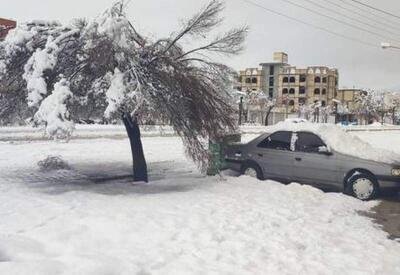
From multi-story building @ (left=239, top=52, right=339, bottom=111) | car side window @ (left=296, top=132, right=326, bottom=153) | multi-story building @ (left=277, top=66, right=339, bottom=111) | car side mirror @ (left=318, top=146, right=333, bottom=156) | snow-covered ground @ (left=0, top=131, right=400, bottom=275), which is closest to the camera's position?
snow-covered ground @ (left=0, top=131, right=400, bottom=275)

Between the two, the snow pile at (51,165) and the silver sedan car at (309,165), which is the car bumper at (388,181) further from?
the snow pile at (51,165)

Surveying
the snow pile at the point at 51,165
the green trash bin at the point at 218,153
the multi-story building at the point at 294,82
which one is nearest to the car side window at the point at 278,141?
the green trash bin at the point at 218,153

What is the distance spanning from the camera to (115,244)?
596 centimetres

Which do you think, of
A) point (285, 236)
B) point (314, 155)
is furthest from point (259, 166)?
point (285, 236)

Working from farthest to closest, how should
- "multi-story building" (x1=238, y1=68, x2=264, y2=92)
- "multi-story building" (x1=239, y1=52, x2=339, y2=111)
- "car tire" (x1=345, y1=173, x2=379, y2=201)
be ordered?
1. "multi-story building" (x1=238, y1=68, x2=264, y2=92)
2. "multi-story building" (x1=239, y1=52, x2=339, y2=111)
3. "car tire" (x1=345, y1=173, x2=379, y2=201)

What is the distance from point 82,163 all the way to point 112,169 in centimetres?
147

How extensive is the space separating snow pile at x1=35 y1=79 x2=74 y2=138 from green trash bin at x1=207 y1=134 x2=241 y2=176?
11.5 ft

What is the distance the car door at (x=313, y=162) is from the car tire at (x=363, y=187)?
376 mm

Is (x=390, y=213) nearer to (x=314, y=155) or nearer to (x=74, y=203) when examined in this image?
(x=314, y=155)

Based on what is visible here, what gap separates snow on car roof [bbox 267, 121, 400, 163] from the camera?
1108 centimetres

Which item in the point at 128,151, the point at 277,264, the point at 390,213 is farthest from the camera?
the point at 128,151

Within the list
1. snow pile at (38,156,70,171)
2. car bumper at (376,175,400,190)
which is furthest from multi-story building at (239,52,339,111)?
car bumper at (376,175,400,190)

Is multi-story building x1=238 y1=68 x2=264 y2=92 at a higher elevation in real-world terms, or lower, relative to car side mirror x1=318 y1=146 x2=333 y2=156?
higher

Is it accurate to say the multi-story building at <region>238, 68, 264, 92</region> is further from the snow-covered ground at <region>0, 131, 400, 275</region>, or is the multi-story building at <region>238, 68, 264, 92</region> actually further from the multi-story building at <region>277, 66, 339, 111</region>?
the snow-covered ground at <region>0, 131, 400, 275</region>
